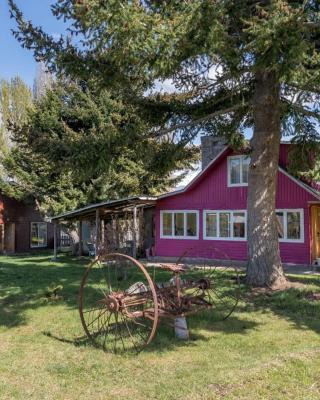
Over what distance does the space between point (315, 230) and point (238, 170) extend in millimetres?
4202

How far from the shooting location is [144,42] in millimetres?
7773

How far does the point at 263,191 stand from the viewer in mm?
11570

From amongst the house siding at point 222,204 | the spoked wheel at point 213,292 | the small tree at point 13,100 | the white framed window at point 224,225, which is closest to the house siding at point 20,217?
the small tree at point 13,100

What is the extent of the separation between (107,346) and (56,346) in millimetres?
844

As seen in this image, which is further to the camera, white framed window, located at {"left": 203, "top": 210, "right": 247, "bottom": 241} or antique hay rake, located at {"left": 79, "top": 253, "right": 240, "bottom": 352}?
white framed window, located at {"left": 203, "top": 210, "right": 247, "bottom": 241}

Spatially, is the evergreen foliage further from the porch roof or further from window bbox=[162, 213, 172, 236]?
window bbox=[162, 213, 172, 236]

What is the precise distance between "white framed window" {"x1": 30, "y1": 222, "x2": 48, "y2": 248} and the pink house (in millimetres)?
11962

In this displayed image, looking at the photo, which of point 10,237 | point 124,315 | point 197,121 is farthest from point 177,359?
point 10,237

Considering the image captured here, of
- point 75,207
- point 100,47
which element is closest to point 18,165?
point 75,207

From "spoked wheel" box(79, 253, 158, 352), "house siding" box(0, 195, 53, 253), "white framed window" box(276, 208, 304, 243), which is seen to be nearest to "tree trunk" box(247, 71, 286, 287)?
"spoked wheel" box(79, 253, 158, 352)

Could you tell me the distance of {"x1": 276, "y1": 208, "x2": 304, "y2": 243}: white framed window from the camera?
17203mm

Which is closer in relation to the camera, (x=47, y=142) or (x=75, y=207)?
(x=47, y=142)

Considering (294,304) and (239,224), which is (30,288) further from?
(239,224)

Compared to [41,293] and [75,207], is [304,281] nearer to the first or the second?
[41,293]
